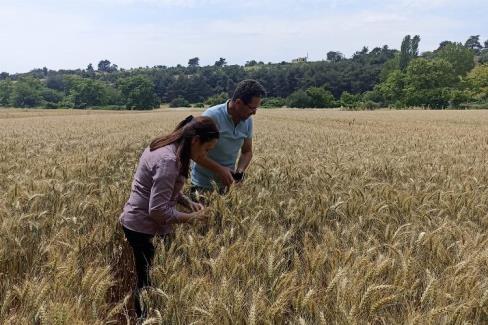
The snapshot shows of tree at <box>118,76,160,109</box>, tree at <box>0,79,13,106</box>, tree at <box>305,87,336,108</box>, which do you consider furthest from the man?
tree at <box>0,79,13,106</box>

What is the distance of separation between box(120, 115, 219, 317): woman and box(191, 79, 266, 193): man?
0.95 metres

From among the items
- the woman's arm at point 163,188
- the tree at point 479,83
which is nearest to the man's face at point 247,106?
the woman's arm at point 163,188

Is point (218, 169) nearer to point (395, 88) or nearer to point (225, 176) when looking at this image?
point (225, 176)

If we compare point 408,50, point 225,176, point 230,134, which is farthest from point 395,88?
point 225,176

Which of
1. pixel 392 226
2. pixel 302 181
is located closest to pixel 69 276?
pixel 392 226

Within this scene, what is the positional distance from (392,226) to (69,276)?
2.23 metres

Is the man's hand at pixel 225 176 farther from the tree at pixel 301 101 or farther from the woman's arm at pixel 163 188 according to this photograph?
the tree at pixel 301 101

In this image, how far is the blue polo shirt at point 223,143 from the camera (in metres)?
4.30

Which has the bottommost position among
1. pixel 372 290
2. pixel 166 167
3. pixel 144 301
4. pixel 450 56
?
pixel 144 301

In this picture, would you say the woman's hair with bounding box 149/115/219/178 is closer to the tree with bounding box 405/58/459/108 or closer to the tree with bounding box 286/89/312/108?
the tree with bounding box 405/58/459/108

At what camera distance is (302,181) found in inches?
185

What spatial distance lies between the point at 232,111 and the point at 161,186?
173 cm

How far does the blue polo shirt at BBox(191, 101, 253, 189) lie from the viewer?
4.30m

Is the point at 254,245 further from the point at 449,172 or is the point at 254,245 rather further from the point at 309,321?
the point at 449,172
